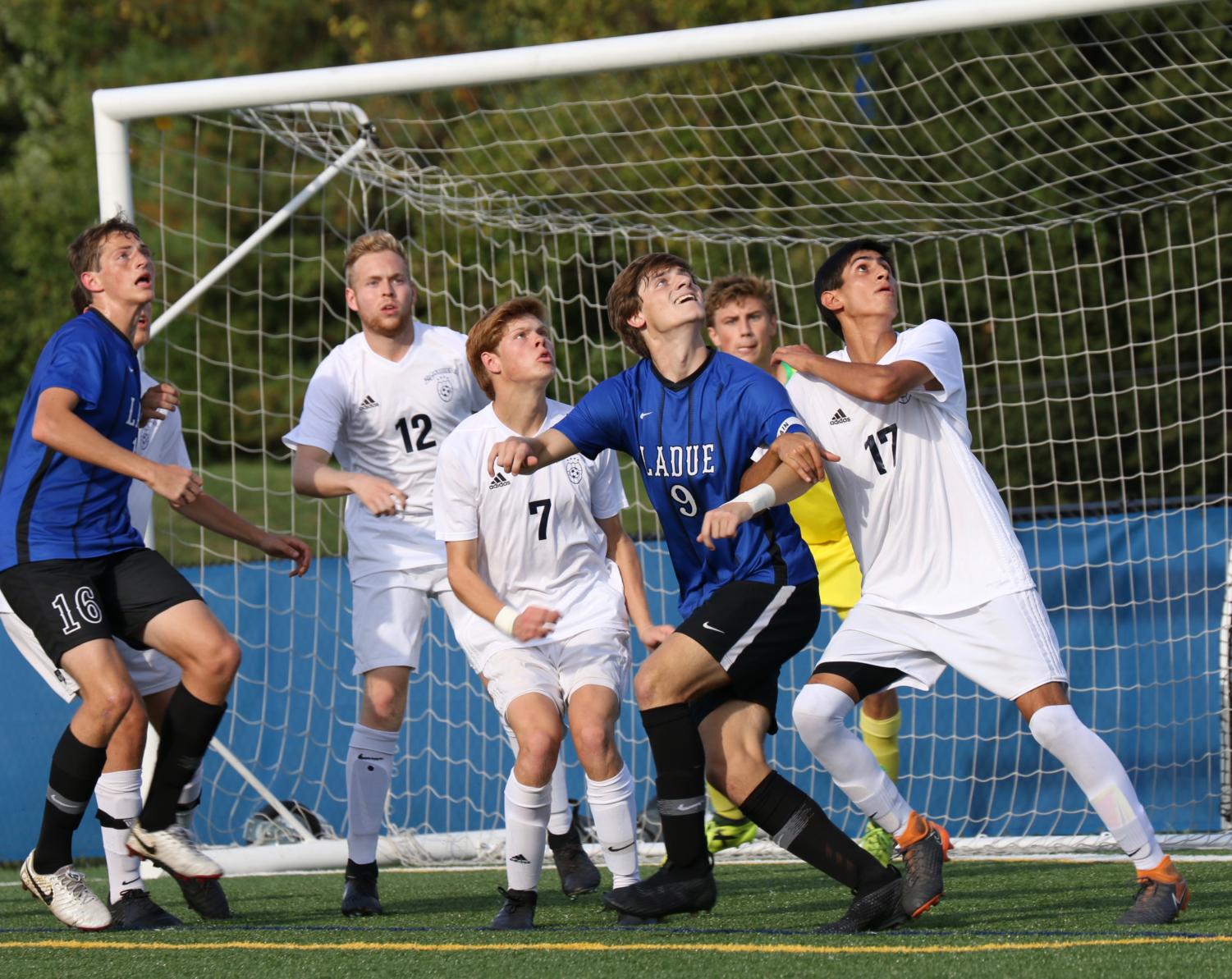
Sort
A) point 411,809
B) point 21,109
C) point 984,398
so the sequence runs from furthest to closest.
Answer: point 21,109 < point 984,398 < point 411,809

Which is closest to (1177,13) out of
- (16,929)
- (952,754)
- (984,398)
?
(984,398)

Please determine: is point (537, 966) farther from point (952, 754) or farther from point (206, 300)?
point (206, 300)

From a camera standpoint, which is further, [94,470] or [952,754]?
[952,754]

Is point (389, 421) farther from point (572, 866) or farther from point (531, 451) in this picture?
point (572, 866)

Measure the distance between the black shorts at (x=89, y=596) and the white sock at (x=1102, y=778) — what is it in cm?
246

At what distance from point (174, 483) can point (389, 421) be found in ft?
4.11

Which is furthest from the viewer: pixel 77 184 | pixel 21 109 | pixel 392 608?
pixel 21 109

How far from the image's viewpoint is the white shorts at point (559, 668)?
4.68 m

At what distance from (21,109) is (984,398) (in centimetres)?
1912

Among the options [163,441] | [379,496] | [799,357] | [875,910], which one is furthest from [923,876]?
[163,441]

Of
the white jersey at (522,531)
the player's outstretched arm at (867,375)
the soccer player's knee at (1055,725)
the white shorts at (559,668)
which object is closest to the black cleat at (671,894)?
the white shorts at (559,668)

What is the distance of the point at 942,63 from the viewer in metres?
14.7

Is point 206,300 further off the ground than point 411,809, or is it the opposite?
point 206,300

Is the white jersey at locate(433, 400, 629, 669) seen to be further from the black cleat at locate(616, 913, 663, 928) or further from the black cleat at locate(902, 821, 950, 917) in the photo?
the black cleat at locate(902, 821, 950, 917)
